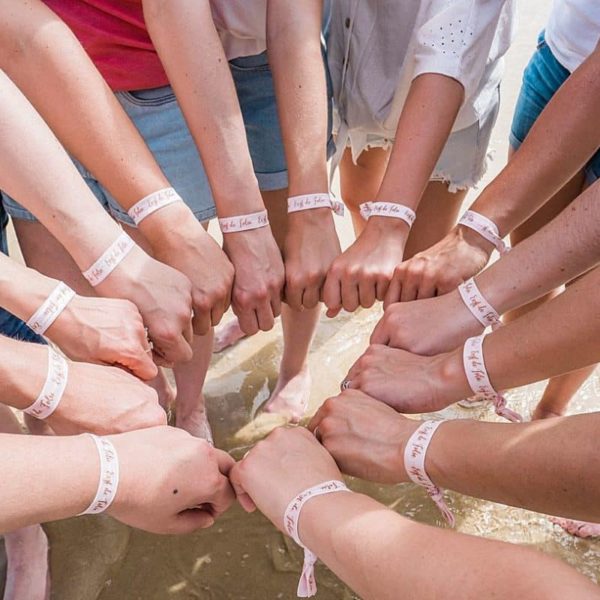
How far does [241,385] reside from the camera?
2008mm

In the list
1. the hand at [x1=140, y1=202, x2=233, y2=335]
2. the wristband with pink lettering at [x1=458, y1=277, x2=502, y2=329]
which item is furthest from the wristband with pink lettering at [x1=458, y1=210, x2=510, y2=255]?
the hand at [x1=140, y1=202, x2=233, y2=335]

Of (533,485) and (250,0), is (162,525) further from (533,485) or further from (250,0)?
(250,0)

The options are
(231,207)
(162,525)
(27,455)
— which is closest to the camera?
(27,455)

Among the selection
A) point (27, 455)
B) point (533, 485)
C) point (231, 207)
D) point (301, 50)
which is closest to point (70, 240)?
point (231, 207)

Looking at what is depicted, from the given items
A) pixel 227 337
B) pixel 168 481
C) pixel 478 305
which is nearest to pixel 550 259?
pixel 478 305

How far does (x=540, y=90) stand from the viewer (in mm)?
1537

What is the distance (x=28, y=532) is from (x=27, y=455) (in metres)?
0.70

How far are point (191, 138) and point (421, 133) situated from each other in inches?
19.1

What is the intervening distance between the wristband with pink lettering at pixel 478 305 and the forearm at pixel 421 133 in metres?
0.22

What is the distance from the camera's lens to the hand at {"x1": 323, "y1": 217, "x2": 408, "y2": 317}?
135 cm

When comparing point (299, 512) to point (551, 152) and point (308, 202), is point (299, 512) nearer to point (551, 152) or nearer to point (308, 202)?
point (308, 202)

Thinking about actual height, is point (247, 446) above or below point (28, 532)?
above

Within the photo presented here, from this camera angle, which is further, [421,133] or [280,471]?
[421,133]

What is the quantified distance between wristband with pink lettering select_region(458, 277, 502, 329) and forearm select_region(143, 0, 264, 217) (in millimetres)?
427
